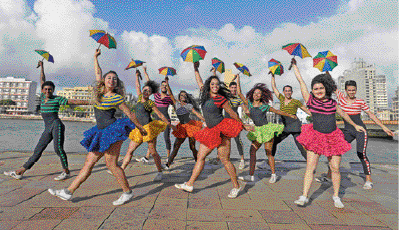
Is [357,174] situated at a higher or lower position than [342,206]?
lower

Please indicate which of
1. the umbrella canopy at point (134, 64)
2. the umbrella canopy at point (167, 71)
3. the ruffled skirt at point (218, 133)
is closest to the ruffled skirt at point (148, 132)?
the ruffled skirt at point (218, 133)

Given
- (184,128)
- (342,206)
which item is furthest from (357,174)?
(184,128)

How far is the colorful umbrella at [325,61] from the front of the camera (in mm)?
4770

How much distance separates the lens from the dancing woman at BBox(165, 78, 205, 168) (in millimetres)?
5312

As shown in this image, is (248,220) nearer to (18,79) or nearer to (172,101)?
(172,101)

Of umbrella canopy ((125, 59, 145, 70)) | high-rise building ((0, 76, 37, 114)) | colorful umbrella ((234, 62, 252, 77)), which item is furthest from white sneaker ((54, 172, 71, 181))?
high-rise building ((0, 76, 37, 114))

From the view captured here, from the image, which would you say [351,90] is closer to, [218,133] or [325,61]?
[325,61]

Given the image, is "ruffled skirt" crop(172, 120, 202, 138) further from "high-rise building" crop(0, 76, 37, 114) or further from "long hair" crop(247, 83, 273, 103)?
"high-rise building" crop(0, 76, 37, 114)

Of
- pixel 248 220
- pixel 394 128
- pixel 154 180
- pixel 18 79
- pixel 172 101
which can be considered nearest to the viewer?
pixel 248 220

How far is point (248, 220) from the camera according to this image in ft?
9.09

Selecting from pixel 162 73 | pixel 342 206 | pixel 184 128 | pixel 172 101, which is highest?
pixel 162 73

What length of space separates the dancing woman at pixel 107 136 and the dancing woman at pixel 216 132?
39.2 inches

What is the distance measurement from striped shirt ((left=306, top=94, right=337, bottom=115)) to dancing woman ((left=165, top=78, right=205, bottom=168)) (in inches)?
93.3

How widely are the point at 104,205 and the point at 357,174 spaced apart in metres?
6.17
